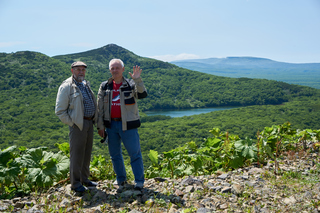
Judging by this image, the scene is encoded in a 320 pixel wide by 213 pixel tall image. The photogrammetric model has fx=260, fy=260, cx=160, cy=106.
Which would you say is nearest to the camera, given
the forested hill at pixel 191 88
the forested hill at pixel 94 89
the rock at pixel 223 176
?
the rock at pixel 223 176

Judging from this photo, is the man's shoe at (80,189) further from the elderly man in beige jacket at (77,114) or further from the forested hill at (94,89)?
the forested hill at (94,89)

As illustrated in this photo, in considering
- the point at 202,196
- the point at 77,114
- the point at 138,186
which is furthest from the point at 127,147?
the point at 202,196

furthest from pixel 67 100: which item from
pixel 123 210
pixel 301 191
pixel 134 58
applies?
pixel 134 58

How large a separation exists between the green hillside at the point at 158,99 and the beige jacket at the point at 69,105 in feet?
135

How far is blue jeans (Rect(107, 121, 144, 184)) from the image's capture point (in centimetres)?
360

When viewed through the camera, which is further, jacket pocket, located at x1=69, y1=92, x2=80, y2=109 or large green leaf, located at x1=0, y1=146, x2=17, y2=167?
large green leaf, located at x1=0, y1=146, x2=17, y2=167

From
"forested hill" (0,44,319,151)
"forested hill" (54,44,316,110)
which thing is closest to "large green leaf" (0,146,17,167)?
"forested hill" (0,44,319,151)

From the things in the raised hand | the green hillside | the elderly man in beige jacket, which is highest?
the raised hand

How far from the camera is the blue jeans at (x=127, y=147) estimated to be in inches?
142

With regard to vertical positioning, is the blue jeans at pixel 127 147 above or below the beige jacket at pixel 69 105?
below

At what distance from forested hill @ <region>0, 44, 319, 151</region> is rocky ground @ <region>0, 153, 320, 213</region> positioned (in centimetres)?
5653

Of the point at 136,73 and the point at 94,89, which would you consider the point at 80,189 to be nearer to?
the point at 136,73

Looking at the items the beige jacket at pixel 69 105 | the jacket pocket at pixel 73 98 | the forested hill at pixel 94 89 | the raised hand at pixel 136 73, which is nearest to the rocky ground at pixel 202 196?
the beige jacket at pixel 69 105

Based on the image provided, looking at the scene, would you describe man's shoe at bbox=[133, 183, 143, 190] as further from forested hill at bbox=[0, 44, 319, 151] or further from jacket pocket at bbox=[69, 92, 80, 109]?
forested hill at bbox=[0, 44, 319, 151]
